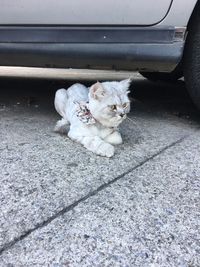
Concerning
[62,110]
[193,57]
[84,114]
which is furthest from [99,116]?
[193,57]

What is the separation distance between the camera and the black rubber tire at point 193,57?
278 centimetres

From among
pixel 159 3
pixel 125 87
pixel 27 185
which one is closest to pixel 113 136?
pixel 125 87

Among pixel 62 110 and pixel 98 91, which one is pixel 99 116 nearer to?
pixel 98 91

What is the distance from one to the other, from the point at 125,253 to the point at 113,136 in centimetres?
102

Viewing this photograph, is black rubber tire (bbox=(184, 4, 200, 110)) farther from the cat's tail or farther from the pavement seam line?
the cat's tail

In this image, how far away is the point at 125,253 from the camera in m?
1.51

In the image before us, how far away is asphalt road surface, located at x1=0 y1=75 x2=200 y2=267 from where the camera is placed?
4.96 ft

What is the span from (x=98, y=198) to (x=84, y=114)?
652 millimetres

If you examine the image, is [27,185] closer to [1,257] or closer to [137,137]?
[1,257]

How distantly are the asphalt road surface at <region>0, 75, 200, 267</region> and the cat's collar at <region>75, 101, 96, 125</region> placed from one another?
162 mm

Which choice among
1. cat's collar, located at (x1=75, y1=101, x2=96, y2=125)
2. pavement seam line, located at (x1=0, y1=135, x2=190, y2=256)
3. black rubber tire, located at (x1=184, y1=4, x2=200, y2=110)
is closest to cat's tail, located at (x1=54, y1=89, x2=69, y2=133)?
cat's collar, located at (x1=75, y1=101, x2=96, y2=125)

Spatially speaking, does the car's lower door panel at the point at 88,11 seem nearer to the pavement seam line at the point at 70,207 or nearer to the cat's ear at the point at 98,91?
the cat's ear at the point at 98,91

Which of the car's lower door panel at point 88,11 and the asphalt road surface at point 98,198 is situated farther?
the car's lower door panel at point 88,11

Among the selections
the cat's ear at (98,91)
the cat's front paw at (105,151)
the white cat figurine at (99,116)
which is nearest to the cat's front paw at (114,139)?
the white cat figurine at (99,116)
